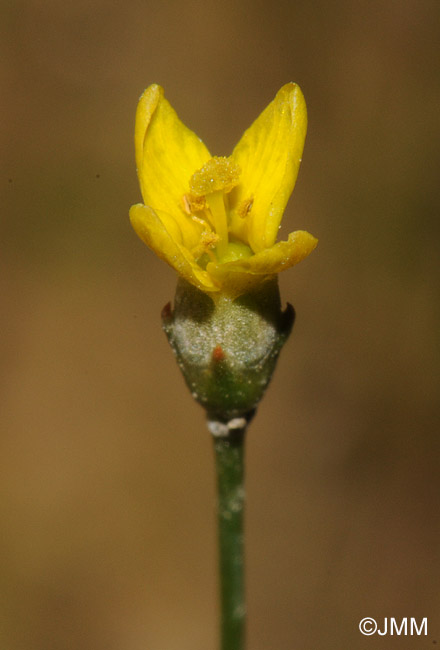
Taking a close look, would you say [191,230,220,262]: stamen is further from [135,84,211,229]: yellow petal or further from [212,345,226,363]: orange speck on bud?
[212,345,226,363]: orange speck on bud

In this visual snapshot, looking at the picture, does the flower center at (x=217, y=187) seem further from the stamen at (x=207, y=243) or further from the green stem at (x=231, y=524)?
the green stem at (x=231, y=524)

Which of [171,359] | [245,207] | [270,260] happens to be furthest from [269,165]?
[171,359]

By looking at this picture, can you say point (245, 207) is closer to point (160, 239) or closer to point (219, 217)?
point (219, 217)

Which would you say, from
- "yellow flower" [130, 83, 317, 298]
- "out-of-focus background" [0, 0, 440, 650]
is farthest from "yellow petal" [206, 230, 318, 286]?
"out-of-focus background" [0, 0, 440, 650]

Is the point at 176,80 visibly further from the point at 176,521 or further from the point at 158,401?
the point at 176,521

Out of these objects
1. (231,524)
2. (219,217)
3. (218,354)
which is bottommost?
(231,524)

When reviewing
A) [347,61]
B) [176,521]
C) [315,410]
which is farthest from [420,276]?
[176,521]
